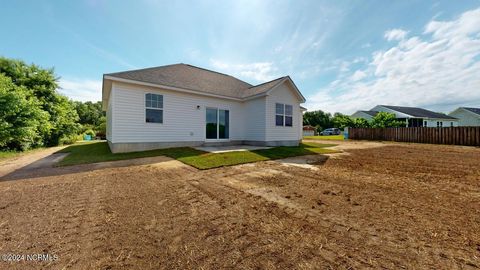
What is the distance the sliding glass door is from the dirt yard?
7.04 metres

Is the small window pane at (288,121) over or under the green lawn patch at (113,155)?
over

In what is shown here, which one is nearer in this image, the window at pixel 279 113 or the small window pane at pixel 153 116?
the small window pane at pixel 153 116

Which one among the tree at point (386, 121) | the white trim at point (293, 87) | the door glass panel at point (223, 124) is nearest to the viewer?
the white trim at point (293, 87)

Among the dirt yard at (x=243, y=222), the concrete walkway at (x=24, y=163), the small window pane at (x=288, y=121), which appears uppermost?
the small window pane at (x=288, y=121)

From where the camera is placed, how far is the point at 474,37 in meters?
9.06

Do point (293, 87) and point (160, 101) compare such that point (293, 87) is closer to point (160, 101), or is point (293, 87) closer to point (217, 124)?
point (217, 124)

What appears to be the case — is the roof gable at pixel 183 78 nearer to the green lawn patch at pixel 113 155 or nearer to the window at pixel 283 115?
the window at pixel 283 115

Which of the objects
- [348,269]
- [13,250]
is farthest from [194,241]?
[13,250]

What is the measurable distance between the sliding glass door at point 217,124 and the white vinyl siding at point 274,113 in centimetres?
279

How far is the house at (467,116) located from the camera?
33062 mm

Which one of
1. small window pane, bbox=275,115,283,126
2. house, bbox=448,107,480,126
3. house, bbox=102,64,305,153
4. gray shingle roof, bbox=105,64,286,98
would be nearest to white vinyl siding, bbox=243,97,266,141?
house, bbox=102,64,305,153

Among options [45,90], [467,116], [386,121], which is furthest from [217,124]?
[467,116]

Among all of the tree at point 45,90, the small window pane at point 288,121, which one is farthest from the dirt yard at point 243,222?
the tree at point 45,90

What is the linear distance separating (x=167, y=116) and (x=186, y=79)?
3.05 meters
